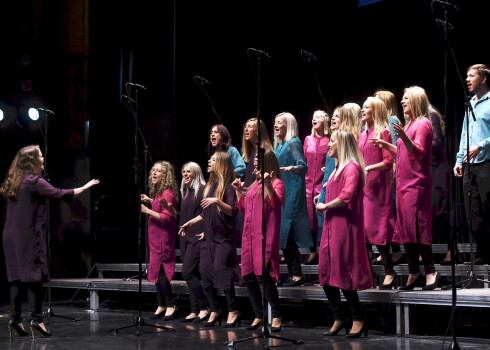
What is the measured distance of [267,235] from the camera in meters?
6.45

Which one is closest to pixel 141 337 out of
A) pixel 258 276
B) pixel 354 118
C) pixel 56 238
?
pixel 258 276

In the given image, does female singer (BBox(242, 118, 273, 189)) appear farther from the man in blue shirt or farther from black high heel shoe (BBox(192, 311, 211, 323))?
the man in blue shirt

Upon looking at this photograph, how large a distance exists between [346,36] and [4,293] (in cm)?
565

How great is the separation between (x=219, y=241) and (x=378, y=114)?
6.19 ft

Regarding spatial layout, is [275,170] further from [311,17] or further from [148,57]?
[148,57]

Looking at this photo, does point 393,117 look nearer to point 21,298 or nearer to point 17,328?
point 21,298

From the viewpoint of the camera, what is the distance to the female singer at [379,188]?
630cm

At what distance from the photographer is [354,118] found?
689 cm

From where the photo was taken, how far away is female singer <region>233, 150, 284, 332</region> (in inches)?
252

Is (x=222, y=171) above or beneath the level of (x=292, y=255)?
above

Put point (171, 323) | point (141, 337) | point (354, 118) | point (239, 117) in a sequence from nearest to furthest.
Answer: point (141, 337), point (354, 118), point (171, 323), point (239, 117)

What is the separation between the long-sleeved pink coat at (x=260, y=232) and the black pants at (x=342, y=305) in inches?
21.1

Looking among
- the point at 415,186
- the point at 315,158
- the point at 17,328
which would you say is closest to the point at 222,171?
the point at 315,158

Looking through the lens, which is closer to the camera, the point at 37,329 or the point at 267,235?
the point at 267,235
